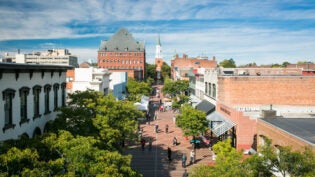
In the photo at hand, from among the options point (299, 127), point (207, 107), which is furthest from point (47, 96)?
point (207, 107)

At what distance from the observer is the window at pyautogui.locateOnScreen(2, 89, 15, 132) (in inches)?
689

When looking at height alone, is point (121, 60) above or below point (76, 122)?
above

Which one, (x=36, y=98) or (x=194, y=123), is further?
(x=194, y=123)

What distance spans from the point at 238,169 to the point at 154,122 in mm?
43860

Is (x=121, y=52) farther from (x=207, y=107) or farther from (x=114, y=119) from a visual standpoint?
(x=114, y=119)

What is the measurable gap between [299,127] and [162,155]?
15364 millimetres

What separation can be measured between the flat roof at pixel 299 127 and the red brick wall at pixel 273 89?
1235cm

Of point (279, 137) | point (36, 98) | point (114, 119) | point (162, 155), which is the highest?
point (36, 98)

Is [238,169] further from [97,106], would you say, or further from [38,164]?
[97,106]

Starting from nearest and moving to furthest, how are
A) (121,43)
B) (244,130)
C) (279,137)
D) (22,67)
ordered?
(22,67) < (279,137) < (244,130) < (121,43)

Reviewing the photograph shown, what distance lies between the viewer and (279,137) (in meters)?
21.1

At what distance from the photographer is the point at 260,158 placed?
13164 millimetres

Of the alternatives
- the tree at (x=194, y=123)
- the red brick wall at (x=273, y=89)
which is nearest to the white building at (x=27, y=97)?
the tree at (x=194, y=123)

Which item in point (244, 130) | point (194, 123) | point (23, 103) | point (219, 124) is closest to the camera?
point (23, 103)
